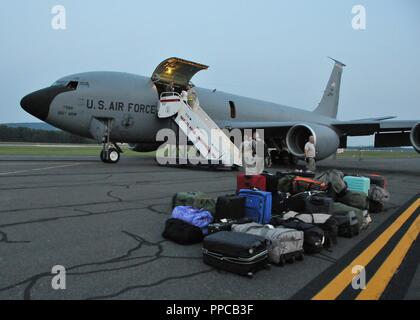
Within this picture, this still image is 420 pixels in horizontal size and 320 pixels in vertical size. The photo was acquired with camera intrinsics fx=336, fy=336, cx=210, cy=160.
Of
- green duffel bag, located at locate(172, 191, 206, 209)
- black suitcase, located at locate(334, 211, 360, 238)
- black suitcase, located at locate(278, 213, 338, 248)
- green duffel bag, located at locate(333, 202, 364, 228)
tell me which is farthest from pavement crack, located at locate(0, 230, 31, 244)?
green duffel bag, located at locate(333, 202, 364, 228)

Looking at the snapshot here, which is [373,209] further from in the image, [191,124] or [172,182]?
[191,124]

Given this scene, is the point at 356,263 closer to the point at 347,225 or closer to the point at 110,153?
the point at 347,225

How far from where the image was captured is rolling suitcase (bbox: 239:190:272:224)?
4762mm

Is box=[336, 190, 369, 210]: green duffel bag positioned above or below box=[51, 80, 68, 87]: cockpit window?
below

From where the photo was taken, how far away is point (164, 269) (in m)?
3.25

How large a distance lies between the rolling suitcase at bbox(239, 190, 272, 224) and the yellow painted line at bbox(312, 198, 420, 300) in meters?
1.35

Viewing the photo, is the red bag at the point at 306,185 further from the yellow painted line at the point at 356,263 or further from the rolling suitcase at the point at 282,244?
the rolling suitcase at the point at 282,244

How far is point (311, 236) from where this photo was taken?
153 inches

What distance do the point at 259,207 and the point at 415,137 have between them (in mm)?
12364

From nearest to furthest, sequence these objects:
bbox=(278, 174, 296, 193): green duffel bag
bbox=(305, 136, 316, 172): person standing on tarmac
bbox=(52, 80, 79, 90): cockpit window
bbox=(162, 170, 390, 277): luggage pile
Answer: bbox=(162, 170, 390, 277): luggage pile < bbox=(278, 174, 296, 193): green duffel bag < bbox=(305, 136, 316, 172): person standing on tarmac < bbox=(52, 80, 79, 90): cockpit window

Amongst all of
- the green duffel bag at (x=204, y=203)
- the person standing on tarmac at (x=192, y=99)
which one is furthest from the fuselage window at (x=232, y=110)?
the green duffel bag at (x=204, y=203)

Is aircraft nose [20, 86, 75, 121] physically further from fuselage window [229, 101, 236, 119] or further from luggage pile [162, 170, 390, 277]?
luggage pile [162, 170, 390, 277]
